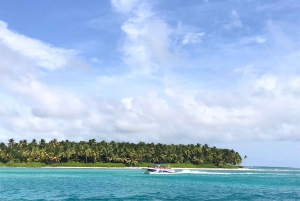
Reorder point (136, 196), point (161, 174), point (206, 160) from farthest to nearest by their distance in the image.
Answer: point (206, 160) < point (161, 174) < point (136, 196)

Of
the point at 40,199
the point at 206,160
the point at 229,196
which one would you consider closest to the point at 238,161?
the point at 206,160

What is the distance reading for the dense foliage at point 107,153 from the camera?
141125mm

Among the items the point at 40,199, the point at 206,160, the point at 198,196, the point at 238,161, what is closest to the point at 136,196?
the point at 198,196

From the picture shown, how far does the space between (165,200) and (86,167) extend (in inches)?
4047

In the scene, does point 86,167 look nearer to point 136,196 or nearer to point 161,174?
point 161,174

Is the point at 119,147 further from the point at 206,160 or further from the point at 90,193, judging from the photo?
the point at 90,193

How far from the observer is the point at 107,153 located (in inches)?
5748

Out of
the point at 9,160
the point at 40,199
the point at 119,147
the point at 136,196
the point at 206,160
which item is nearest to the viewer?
the point at 40,199

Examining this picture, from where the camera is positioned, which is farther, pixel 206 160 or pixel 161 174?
pixel 206 160

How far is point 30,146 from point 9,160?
35.8ft

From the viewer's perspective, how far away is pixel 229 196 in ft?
172

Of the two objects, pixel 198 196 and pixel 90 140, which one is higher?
pixel 90 140

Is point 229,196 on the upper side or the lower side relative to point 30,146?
lower

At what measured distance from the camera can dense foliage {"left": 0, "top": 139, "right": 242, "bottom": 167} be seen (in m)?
141
